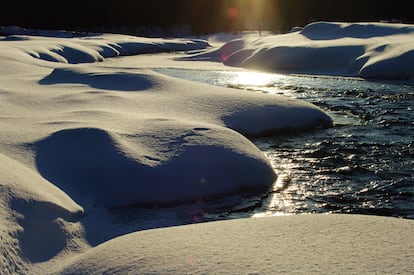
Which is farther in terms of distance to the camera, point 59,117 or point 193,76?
point 193,76

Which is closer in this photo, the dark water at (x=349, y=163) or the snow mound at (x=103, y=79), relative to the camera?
the dark water at (x=349, y=163)

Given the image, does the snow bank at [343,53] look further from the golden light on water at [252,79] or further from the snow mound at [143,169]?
the snow mound at [143,169]

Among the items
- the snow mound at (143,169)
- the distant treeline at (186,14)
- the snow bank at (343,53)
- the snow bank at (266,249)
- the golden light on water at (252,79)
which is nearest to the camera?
the snow bank at (266,249)

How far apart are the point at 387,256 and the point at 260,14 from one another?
80582mm

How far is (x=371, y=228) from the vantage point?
385 centimetres

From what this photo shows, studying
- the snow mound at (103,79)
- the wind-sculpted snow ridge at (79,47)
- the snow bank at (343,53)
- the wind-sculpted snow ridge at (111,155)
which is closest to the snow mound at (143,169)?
the wind-sculpted snow ridge at (111,155)

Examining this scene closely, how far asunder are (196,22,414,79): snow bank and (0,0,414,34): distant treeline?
35.4 meters

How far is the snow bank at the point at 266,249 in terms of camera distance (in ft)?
10.1

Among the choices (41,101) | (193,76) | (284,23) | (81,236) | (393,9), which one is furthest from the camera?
(284,23)

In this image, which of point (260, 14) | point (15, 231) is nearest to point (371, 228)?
point (15, 231)

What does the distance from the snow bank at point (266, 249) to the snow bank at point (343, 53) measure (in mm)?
15322

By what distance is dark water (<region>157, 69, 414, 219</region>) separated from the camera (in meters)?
5.79

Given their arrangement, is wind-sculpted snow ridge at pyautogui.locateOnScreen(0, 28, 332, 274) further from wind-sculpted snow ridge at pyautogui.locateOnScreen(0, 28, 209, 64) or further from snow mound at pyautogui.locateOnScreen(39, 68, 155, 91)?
wind-sculpted snow ridge at pyautogui.locateOnScreen(0, 28, 209, 64)

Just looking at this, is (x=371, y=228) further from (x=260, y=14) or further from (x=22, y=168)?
(x=260, y=14)
